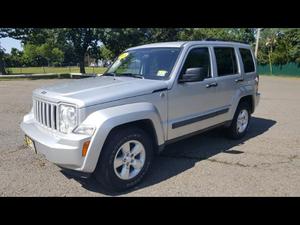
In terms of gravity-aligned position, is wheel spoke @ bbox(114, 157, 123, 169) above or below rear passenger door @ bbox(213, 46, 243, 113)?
below

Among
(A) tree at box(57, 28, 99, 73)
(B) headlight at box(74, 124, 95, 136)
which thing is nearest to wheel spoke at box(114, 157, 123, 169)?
(B) headlight at box(74, 124, 95, 136)

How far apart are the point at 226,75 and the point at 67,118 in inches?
131

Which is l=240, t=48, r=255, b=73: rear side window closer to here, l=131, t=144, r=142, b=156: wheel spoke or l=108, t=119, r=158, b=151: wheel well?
l=108, t=119, r=158, b=151: wheel well

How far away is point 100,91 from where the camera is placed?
3.76 m

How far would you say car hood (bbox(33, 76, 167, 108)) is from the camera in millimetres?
3503

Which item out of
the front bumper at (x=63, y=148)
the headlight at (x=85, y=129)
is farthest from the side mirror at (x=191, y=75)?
the front bumper at (x=63, y=148)

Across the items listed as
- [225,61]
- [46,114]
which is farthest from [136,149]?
[225,61]

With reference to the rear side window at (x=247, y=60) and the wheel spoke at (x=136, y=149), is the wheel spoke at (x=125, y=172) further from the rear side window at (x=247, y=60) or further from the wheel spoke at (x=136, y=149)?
the rear side window at (x=247, y=60)

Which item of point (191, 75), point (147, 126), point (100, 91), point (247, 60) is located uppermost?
point (247, 60)

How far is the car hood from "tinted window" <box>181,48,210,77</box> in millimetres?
682

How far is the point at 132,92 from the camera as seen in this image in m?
3.79

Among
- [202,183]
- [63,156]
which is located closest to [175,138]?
[202,183]

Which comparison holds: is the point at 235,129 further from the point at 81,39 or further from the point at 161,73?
the point at 81,39
